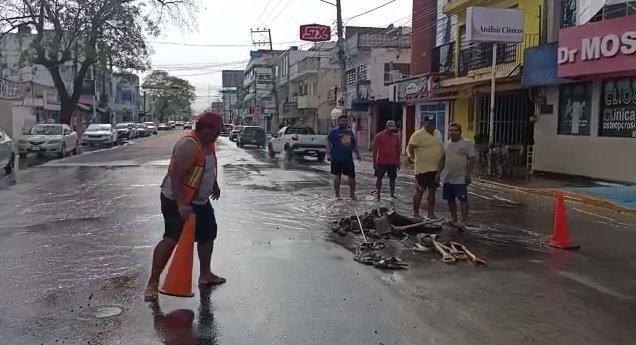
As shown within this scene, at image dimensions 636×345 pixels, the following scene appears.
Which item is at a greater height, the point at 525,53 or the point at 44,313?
the point at 525,53

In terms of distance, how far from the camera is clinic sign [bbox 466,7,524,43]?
18.6 meters

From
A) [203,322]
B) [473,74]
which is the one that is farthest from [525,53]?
[203,322]

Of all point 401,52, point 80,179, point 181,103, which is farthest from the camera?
point 181,103

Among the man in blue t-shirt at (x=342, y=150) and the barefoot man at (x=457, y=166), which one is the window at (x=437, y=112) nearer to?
the man in blue t-shirt at (x=342, y=150)

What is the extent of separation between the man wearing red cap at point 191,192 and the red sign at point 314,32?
130 feet

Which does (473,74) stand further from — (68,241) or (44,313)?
(44,313)

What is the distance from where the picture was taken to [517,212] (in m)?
12.4

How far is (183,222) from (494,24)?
14.9 metres

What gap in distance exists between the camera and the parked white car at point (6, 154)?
19.3 meters

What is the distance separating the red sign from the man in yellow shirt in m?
34.8

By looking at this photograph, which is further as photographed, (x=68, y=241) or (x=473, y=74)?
(x=473, y=74)

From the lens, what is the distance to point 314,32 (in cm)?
4512

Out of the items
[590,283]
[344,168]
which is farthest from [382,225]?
[344,168]

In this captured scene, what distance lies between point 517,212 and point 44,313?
921 cm
